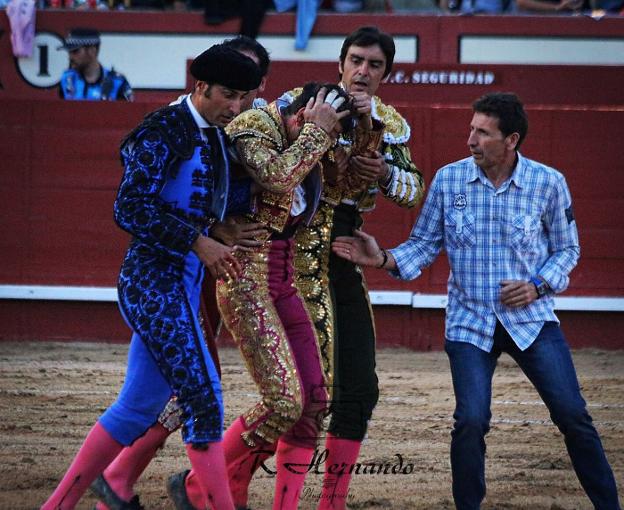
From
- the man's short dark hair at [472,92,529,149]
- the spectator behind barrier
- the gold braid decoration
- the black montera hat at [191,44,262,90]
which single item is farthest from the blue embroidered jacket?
the spectator behind barrier

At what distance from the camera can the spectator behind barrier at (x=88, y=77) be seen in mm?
8484

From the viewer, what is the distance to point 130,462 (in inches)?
157

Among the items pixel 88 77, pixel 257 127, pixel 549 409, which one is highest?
pixel 88 77

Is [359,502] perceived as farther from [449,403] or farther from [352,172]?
[449,403]

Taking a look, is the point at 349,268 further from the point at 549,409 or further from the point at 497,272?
the point at 549,409

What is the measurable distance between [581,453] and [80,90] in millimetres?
5608

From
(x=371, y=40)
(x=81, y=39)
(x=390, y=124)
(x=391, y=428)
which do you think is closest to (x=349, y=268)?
(x=390, y=124)

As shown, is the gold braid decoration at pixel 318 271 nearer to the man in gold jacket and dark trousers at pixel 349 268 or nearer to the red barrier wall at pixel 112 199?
the man in gold jacket and dark trousers at pixel 349 268

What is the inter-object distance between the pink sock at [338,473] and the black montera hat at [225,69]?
1.22 meters

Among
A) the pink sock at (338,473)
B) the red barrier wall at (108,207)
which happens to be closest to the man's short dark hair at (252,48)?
the pink sock at (338,473)

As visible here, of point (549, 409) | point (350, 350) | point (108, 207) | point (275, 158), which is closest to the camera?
point (275, 158)

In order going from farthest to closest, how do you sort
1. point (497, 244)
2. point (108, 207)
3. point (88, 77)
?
1. point (88, 77)
2. point (108, 207)
3. point (497, 244)

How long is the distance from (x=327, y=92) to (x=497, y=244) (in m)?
0.71

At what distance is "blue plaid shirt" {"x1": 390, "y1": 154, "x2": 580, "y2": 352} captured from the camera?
3936 mm
